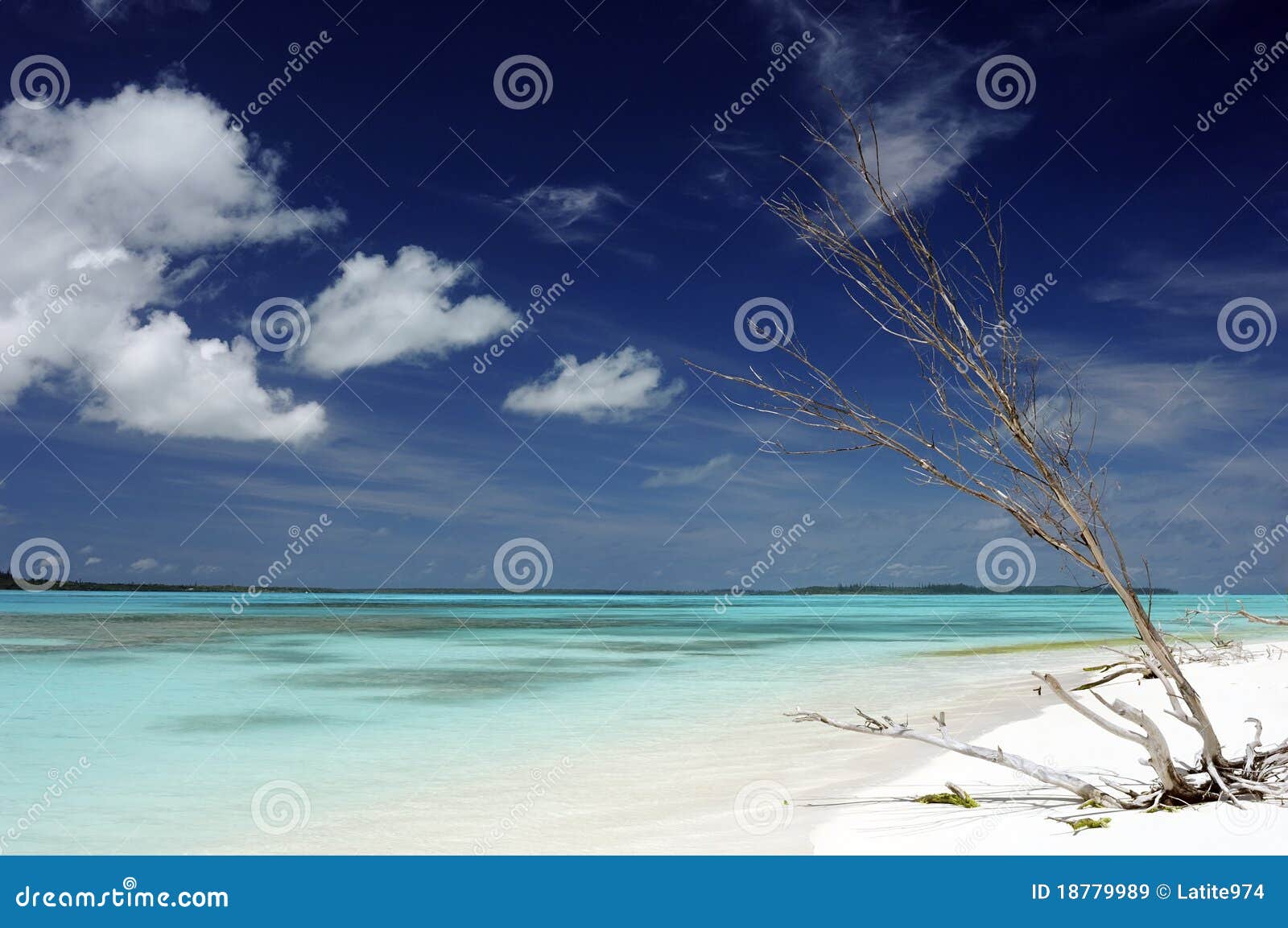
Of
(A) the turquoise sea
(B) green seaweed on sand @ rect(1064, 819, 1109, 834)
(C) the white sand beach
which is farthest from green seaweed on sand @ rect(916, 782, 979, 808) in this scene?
(A) the turquoise sea

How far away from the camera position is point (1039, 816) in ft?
14.5

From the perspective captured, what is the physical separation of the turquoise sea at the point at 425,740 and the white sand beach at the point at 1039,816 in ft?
2.25

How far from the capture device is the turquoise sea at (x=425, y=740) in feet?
18.1

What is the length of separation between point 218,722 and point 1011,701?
9.79 meters

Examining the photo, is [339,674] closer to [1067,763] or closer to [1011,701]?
[1011,701]

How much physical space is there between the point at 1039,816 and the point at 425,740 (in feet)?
20.6

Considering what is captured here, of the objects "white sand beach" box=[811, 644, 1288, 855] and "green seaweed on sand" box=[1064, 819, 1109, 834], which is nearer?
"white sand beach" box=[811, 644, 1288, 855]

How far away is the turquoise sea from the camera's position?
5516mm

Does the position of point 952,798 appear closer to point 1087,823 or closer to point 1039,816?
point 1039,816

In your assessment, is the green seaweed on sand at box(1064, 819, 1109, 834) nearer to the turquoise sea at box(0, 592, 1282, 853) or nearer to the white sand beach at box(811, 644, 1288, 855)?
the white sand beach at box(811, 644, 1288, 855)

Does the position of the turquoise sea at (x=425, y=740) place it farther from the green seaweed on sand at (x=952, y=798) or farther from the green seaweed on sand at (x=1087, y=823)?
the green seaweed on sand at (x=1087, y=823)

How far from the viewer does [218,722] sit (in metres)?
10.2

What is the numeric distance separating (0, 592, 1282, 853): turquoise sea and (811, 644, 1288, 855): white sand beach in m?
0.69

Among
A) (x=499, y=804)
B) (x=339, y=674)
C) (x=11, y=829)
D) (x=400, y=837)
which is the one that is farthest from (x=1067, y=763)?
(x=339, y=674)
